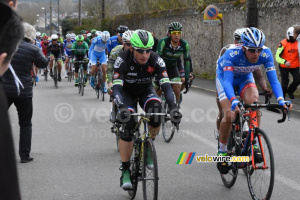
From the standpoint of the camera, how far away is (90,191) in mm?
5785

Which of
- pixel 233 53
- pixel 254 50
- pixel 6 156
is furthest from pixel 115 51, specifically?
pixel 6 156

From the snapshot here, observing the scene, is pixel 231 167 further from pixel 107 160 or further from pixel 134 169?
pixel 107 160

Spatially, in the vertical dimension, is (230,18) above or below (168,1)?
below

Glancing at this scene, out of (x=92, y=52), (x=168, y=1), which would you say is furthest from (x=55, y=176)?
(x=168, y=1)

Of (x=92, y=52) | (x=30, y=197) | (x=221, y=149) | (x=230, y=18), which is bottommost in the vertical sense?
(x=30, y=197)

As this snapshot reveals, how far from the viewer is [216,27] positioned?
70.1 ft

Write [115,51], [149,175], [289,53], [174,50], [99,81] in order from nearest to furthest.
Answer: [149,175] < [115,51] < [174,50] < [289,53] < [99,81]

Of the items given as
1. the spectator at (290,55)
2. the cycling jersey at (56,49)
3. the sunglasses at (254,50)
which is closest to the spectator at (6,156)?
the sunglasses at (254,50)

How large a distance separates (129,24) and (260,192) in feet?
97.4

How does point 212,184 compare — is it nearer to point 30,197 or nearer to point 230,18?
point 30,197

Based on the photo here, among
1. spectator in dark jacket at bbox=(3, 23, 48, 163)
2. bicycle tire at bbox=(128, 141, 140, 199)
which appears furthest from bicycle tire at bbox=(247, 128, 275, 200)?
spectator in dark jacket at bbox=(3, 23, 48, 163)

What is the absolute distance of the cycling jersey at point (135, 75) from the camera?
5.52 metres

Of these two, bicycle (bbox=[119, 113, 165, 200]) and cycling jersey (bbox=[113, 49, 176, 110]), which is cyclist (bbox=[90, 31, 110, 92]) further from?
bicycle (bbox=[119, 113, 165, 200])

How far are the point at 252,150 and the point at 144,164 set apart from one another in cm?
110
